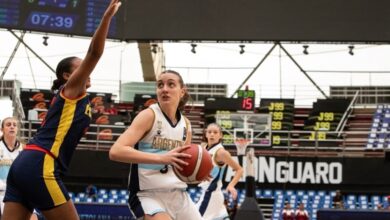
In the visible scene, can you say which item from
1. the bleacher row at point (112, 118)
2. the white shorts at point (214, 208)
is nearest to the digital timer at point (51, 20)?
the bleacher row at point (112, 118)

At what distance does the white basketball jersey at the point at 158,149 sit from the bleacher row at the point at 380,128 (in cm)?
1831

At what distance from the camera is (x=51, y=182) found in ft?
17.3

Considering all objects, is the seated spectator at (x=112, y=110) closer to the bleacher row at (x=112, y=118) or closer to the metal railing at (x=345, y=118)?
the bleacher row at (x=112, y=118)

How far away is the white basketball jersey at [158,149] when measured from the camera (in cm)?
579

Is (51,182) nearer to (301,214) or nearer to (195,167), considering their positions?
(195,167)

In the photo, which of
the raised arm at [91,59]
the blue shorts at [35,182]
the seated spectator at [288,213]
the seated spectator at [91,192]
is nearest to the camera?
the raised arm at [91,59]

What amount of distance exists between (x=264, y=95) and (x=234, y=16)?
6.54m

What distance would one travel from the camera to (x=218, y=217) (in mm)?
9875

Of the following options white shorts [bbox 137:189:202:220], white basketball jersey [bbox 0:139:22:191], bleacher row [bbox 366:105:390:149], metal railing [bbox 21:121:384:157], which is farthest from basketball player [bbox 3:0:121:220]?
bleacher row [bbox 366:105:390:149]

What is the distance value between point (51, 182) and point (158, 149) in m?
0.91

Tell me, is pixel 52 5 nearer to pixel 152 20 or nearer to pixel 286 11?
pixel 152 20

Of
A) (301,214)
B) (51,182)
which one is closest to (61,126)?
(51,182)

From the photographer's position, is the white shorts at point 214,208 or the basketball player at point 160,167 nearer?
the basketball player at point 160,167

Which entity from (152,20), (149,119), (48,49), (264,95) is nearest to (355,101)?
(264,95)
